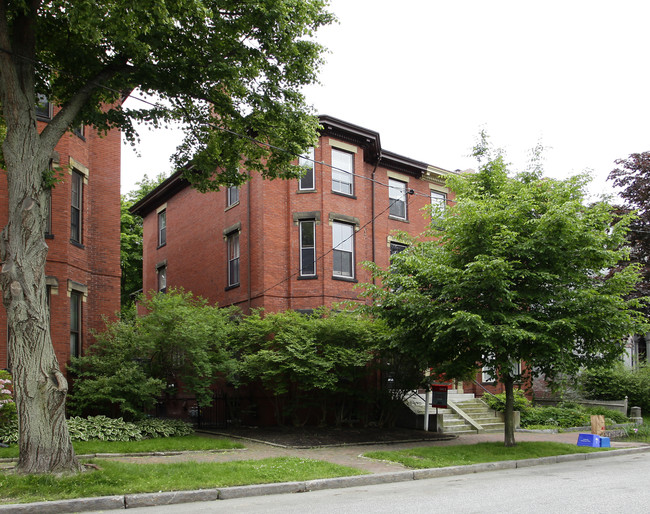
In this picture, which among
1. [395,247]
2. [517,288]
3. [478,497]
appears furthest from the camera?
[395,247]

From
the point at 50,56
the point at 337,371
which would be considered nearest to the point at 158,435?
the point at 337,371

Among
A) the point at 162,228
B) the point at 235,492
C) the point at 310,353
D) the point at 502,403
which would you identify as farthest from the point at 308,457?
the point at 162,228

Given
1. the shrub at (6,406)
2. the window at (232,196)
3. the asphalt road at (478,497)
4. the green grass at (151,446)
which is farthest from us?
the window at (232,196)

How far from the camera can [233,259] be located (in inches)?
957

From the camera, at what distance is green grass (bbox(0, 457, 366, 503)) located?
8828 mm

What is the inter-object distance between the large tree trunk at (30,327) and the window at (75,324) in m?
7.69

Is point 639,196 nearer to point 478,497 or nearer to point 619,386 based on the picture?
point 619,386

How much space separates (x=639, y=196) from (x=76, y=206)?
23578 millimetres

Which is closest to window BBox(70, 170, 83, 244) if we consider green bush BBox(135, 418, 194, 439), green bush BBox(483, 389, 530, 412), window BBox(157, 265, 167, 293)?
green bush BBox(135, 418, 194, 439)

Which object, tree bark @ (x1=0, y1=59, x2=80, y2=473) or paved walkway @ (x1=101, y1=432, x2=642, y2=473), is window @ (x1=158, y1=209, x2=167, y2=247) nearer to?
paved walkway @ (x1=101, y1=432, x2=642, y2=473)

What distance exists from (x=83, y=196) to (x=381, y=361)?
10.2 meters

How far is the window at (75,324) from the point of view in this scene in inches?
696

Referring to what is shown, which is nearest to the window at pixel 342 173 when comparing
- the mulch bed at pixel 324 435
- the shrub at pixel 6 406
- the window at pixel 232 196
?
the window at pixel 232 196

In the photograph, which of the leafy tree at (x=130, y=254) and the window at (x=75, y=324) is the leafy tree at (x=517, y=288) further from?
the leafy tree at (x=130, y=254)
